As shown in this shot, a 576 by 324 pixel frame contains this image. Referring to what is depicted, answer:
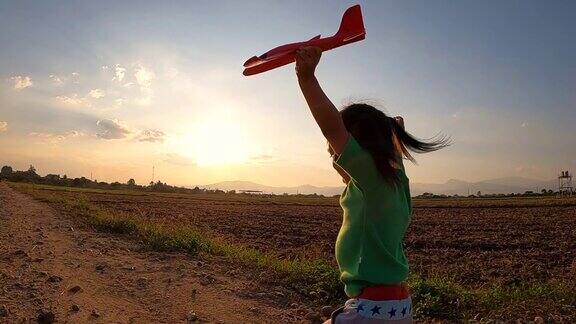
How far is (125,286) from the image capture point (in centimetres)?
567

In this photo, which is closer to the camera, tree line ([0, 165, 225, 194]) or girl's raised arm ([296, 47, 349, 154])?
girl's raised arm ([296, 47, 349, 154])

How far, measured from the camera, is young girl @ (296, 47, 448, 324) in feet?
5.80

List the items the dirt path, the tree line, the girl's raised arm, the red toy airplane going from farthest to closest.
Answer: the tree line
the dirt path
the red toy airplane
the girl's raised arm

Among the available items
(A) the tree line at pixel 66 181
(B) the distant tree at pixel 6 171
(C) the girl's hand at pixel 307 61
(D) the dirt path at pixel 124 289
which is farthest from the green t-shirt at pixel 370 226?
(B) the distant tree at pixel 6 171

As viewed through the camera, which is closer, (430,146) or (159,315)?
(430,146)

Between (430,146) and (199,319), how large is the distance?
333cm

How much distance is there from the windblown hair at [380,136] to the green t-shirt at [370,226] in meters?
0.05

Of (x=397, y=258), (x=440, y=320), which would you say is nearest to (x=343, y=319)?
(x=397, y=258)

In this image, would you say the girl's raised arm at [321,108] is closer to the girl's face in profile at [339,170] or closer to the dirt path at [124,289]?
the girl's face in profile at [339,170]

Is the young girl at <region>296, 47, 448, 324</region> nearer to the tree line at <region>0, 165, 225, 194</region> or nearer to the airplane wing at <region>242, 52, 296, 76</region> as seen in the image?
the airplane wing at <region>242, 52, 296, 76</region>

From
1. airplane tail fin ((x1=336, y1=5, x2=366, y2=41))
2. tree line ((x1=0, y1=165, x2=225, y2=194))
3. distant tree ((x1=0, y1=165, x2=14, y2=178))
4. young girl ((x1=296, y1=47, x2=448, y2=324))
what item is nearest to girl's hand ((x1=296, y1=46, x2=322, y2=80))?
young girl ((x1=296, y1=47, x2=448, y2=324))

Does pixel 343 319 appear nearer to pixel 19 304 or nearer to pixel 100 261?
pixel 19 304

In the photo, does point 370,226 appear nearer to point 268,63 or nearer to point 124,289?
point 268,63

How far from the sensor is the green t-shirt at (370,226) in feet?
5.83
